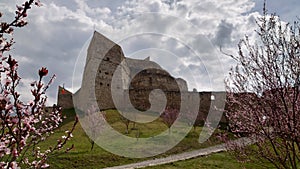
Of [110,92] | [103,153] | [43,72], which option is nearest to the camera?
[43,72]

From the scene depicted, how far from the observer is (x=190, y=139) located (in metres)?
22.8

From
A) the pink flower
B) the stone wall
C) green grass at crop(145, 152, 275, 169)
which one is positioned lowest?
green grass at crop(145, 152, 275, 169)

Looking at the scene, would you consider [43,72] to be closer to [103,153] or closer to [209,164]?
[209,164]

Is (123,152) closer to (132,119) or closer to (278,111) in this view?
(132,119)

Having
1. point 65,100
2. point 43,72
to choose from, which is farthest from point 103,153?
point 65,100

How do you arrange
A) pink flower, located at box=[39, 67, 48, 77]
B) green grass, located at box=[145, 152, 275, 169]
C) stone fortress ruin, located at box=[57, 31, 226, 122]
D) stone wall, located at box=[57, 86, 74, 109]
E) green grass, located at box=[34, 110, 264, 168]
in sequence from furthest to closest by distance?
1. stone wall, located at box=[57, 86, 74, 109]
2. stone fortress ruin, located at box=[57, 31, 226, 122]
3. green grass, located at box=[34, 110, 264, 168]
4. green grass, located at box=[145, 152, 275, 169]
5. pink flower, located at box=[39, 67, 48, 77]

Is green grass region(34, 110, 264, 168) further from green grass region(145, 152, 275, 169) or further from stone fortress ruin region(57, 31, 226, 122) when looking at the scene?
stone fortress ruin region(57, 31, 226, 122)

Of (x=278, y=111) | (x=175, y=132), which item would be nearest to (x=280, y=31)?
(x=278, y=111)

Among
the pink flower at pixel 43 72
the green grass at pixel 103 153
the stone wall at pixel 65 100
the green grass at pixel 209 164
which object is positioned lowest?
the green grass at pixel 209 164

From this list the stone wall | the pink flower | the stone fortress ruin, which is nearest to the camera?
the pink flower

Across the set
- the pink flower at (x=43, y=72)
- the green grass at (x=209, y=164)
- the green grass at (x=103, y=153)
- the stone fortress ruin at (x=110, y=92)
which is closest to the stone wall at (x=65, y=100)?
the stone fortress ruin at (x=110, y=92)

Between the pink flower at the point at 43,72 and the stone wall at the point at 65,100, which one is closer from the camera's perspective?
the pink flower at the point at 43,72

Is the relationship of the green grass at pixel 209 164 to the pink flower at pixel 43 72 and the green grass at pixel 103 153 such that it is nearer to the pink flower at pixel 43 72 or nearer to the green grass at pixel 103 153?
the green grass at pixel 103 153

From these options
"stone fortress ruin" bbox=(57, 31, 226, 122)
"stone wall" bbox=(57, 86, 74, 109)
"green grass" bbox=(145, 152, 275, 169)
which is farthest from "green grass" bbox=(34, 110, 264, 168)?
"stone wall" bbox=(57, 86, 74, 109)
